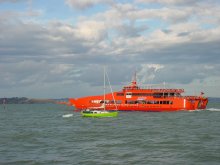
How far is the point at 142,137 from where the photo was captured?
45.5m

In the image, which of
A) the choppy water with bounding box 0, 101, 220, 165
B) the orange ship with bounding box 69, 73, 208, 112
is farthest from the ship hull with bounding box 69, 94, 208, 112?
the choppy water with bounding box 0, 101, 220, 165

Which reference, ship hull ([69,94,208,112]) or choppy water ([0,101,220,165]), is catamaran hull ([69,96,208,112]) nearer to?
ship hull ([69,94,208,112])

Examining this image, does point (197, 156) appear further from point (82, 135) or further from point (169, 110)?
point (169, 110)

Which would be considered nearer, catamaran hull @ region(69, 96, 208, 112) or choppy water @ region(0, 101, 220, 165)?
choppy water @ region(0, 101, 220, 165)

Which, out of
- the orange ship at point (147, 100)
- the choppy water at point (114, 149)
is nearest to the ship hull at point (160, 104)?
the orange ship at point (147, 100)

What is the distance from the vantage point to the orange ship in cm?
9831

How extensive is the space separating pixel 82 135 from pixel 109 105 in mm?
54337

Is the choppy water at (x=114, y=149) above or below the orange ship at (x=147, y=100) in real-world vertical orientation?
below

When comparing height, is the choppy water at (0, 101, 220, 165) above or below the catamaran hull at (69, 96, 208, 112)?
below

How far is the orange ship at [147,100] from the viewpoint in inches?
3871

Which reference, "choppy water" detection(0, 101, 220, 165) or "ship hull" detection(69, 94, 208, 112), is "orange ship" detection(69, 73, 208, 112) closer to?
"ship hull" detection(69, 94, 208, 112)

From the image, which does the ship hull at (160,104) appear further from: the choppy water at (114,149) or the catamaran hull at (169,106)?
the choppy water at (114,149)

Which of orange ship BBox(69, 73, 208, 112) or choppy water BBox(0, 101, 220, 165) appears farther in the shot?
orange ship BBox(69, 73, 208, 112)

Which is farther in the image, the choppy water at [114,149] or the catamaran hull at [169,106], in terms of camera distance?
the catamaran hull at [169,106]
